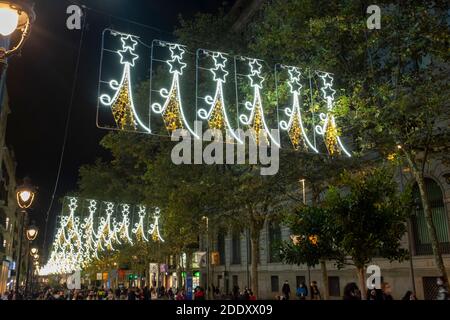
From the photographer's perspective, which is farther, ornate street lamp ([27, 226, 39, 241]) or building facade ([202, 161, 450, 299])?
ornate street lamp ([27, 226, 39, 241])

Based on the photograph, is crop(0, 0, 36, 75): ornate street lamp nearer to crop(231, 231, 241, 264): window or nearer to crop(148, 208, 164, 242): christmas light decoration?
crop(148, 208, 164, 242): christmas light decoration

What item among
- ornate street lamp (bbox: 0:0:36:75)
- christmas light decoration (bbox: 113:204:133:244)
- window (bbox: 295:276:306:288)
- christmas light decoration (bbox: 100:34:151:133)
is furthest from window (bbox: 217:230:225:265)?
ornate street lamp (bbox: 0:0:36:75)

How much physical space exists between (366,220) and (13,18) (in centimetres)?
1198

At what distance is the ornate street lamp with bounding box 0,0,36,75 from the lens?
6.18m

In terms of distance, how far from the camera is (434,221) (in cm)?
2312

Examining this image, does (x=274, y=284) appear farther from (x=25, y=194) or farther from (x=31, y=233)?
(x=25, y=194)

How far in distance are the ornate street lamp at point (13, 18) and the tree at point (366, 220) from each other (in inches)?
435

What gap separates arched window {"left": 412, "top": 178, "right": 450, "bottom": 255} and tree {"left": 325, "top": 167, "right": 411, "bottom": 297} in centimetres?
782

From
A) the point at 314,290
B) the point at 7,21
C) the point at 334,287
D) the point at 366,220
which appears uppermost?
the point at 7,21

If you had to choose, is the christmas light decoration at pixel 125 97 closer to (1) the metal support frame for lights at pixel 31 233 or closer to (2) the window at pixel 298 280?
(1) the metal support frame for lights at pixel 31 233

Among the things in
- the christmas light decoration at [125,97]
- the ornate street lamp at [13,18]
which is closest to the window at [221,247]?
the christmas light decoration at [125,97]

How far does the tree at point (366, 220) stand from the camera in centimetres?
1471

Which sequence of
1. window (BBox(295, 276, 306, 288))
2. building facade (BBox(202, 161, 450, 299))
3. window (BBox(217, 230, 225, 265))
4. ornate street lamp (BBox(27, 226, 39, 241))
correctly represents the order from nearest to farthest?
1. building facade (BBox(202, 161, 450, 299))
2. ornate street lamp (BBox(27, 226, 39, 241))
3. window (BBox(295, 276, 306, 288))
4. window (BBox(217, 230, 225, 265))

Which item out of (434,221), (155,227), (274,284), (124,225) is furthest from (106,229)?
(434,221)
